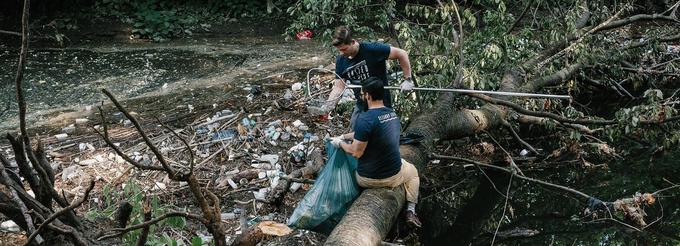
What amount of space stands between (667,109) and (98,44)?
7.46m

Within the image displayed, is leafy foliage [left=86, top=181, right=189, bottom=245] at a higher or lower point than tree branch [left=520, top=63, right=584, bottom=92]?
lower

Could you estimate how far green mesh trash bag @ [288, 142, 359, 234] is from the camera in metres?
3.55

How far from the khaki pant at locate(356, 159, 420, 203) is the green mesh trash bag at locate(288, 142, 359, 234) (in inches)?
3.6

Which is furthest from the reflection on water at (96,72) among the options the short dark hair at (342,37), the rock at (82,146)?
the short dark hair at (342,37)

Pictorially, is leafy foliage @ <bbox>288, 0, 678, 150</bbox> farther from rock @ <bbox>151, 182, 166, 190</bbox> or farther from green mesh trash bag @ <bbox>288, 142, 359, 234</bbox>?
rock @ <bbox>151, 182, 166, 190</bbox>

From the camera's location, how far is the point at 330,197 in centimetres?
357

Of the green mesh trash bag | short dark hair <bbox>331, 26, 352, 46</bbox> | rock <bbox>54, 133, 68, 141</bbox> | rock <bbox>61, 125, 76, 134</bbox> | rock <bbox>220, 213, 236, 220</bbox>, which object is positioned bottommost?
rock <bbox>220, 213, 236, 220</bbox>

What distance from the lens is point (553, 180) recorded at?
16.4ft

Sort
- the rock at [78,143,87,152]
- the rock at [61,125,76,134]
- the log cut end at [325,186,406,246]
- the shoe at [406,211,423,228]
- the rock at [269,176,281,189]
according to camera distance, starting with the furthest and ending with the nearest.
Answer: the rock at [61,125,76,134] → the rock at [78,143,87,152] → the rock at [269,176,281,189] → the shoe at [406,211,423,228] → the log cut end at [325,186,406,246]

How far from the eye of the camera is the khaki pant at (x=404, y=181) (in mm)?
3510

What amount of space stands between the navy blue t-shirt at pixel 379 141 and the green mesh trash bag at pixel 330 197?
0.38 feet

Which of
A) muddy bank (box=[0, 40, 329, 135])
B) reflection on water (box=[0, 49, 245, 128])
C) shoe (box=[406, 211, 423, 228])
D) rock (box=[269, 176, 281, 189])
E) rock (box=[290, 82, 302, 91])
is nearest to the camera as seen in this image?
shoe (box=[406, 211, 423, 228])

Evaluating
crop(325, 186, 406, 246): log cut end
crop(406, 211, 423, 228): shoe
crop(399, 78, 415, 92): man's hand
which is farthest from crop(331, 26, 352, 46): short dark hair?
crop(406, 211, 423, 228): shoe

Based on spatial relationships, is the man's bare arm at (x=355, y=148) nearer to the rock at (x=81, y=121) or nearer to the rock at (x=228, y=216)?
the rock at (x=228, y=216)
